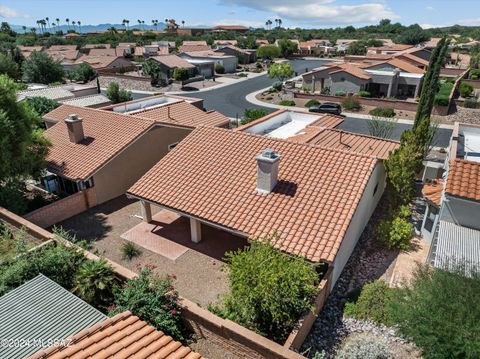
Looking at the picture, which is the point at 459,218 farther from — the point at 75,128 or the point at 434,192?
the point at 75,128

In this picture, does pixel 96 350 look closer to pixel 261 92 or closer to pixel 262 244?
pixel 262 244

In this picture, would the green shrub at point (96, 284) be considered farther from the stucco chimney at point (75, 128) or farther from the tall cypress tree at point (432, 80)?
the tall cypress tree at point (432, 80)

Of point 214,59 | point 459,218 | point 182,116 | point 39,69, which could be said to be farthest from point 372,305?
point 214,59

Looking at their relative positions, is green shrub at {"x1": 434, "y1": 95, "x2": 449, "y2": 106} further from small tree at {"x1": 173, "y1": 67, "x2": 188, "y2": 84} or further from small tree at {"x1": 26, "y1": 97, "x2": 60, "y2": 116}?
small tree at {"x1": 26, "y1": 97, "x2": 60, "y2": 116}

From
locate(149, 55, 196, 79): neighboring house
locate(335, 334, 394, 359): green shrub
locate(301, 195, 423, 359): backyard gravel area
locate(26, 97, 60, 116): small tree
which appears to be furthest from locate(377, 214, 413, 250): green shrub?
locate(149, 55, 196, 79): neighboring house

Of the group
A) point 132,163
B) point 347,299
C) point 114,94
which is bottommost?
point 347,299

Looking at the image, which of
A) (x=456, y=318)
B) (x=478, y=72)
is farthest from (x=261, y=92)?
(x=456, y=318)
